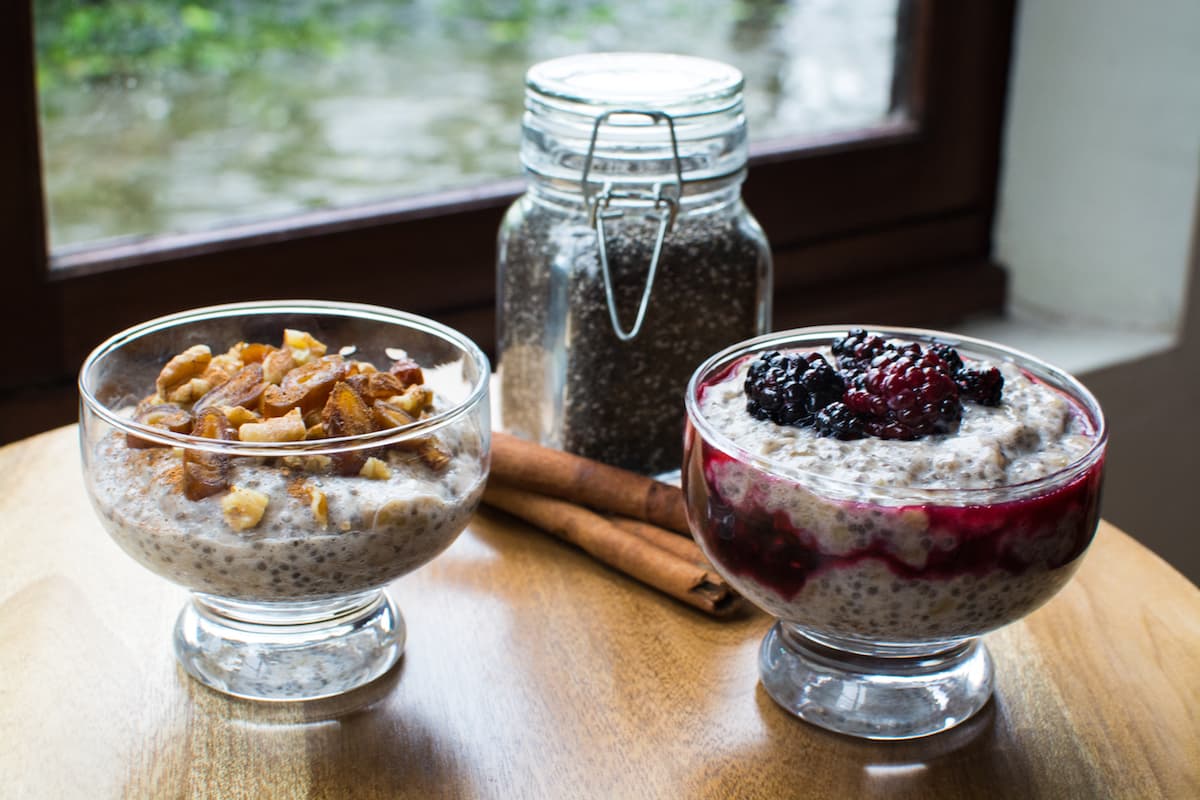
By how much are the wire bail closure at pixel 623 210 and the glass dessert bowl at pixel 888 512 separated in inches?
8.0

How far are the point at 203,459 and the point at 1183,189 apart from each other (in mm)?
1467

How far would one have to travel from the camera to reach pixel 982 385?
910mm

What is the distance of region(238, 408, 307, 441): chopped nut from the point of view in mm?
878

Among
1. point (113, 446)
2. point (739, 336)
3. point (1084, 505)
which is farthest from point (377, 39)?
point (1084, 505)

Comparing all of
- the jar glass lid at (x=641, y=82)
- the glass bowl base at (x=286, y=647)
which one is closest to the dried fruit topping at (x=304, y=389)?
the glass bowl base at (x=286, y=647)

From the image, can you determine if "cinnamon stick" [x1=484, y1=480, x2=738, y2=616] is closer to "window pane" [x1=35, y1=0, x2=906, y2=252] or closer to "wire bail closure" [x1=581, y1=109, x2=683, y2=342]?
"wire bail closure" [x1=581, y1=109, x2=683, y2=342]

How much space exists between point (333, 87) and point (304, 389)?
107 centimetres

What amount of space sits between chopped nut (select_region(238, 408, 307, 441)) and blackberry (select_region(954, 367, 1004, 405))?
43cm

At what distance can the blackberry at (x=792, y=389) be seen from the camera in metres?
0.88

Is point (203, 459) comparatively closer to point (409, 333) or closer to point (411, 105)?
point (409, 333)

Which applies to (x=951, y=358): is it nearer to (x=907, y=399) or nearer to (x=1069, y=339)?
(x=907, y=399)

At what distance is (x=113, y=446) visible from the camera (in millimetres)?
901

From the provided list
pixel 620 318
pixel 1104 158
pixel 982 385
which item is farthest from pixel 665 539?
pixel 1104 158

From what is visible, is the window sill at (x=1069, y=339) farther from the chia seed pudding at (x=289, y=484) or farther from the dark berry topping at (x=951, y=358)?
the chia seed pudding at (x=289, y=484)
